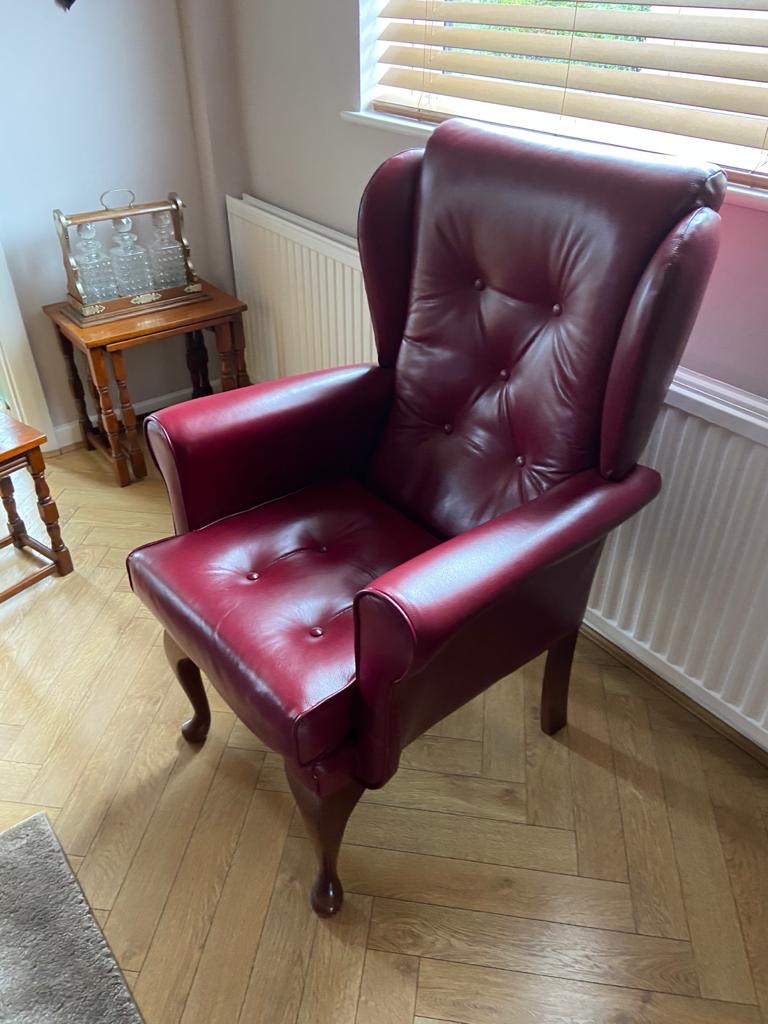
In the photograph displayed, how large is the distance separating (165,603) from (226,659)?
0.18m

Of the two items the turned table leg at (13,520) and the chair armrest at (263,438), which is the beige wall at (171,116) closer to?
the turned table leg at (13,520)

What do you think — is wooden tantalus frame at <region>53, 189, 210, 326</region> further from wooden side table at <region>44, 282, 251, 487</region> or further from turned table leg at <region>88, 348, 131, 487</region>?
turned table leg at <region>88, 348, 131, 487</region>

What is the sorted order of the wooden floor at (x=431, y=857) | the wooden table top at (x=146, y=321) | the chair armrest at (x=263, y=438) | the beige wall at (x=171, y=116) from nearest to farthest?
the wooden floor at (x=431, y=857) → the chair armrest at (x=263, y=438) → the beige wall at (x=171, y=116) → the wooden table top at (x=146, y=321)

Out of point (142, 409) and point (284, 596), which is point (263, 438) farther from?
point (142, 409)

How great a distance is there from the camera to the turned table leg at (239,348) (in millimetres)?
2381

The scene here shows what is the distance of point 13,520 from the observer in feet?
6.59

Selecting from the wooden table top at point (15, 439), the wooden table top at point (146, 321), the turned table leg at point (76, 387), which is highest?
the wooden table top at point (146, 321)

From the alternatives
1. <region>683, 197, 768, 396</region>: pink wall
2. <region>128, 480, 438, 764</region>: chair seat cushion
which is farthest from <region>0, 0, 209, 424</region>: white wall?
Answer: <region>683, 197, 768, 396</region>: pink wall

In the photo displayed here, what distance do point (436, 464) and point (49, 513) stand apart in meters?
1.02

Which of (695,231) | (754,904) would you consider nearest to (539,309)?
(695,231)

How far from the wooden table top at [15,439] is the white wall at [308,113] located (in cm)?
98

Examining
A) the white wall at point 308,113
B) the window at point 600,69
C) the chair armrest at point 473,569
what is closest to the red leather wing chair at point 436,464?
the chair armrest at point 473,569

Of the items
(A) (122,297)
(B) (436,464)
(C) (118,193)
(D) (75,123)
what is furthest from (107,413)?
(B) (436,464)

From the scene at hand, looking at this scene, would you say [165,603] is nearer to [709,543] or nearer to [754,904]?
[709,543]
